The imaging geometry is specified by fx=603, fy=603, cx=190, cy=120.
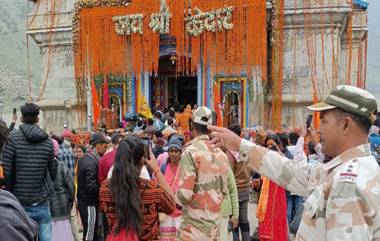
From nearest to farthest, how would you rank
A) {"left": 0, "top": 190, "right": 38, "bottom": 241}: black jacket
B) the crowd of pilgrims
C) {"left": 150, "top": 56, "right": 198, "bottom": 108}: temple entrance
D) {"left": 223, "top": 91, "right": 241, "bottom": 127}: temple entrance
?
{"left": 0, "top": 190, "right": 38, "bottom": 241}: black jacket → the crowd of pilgrims → {"left": 223, "top": 91, "right": 241, "bottom": 127}: temple entrance → {"left": 150, "top": 56, "right": 198, "bottom": 108}: temple entrance

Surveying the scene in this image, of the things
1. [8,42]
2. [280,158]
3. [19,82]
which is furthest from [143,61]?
[8,42]

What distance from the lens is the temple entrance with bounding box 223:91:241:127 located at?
2016 centimetres

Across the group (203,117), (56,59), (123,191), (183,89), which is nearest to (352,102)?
(203,117)

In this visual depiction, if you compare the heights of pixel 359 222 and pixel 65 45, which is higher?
pixel 65 45

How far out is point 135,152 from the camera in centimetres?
478

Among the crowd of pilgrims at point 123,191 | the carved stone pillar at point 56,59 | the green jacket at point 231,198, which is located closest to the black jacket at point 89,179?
the crowd of pilgrims at point 123,191

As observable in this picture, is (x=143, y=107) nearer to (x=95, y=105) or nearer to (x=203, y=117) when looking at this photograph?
(x=95, y=105)

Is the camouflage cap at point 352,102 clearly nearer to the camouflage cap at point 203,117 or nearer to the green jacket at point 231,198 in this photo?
the camouflage cap at point 203,117

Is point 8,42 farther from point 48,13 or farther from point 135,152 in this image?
point 135,152

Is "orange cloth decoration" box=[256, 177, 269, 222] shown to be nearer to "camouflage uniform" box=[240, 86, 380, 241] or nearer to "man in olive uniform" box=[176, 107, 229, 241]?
"man in olive uniform" box=[176, 107, 229, 241]

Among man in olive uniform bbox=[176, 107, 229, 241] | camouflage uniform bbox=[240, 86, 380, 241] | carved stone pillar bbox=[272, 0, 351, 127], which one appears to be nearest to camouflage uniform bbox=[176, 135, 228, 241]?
man in olive uniform bbox=[176, 107, 229, 241]

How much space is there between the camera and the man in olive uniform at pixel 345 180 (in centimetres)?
258

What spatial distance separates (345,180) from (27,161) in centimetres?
396

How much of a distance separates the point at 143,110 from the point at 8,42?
224 ft
